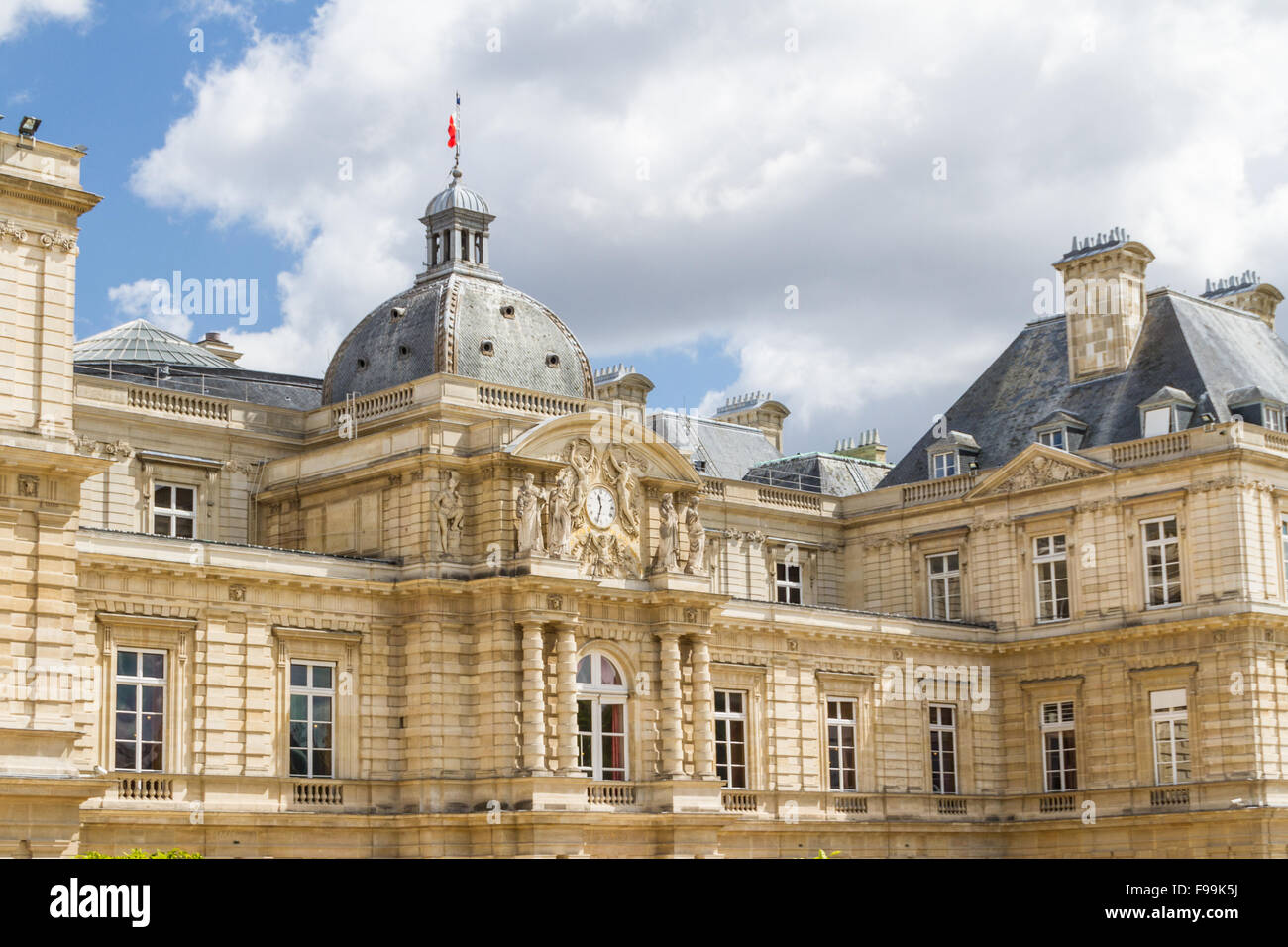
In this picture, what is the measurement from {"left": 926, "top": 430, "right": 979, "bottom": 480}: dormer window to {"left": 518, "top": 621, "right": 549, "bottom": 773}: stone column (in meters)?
18.0

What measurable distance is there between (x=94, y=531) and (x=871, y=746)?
21138 mm

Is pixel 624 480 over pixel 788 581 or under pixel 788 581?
over

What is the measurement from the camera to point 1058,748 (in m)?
47.6

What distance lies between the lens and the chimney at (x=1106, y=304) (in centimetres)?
5006

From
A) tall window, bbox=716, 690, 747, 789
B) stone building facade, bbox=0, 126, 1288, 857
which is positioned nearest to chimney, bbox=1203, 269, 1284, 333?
stone building facade, bbox=0, 126, 1288, 857

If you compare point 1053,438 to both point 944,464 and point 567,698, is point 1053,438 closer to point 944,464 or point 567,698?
point 944,464

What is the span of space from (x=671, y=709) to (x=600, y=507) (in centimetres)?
457

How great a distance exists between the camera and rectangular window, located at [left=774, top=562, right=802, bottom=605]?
51312 mm

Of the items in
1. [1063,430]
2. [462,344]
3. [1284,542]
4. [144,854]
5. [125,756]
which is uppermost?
[462,344]

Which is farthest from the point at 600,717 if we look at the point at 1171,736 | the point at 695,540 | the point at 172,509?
the point at 1171,736

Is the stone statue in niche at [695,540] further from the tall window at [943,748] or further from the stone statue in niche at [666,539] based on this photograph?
the tall window at [943,748]

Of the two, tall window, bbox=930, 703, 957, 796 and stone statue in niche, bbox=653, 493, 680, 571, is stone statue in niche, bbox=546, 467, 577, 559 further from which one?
tall window, bbox=930, 703, 957, 796

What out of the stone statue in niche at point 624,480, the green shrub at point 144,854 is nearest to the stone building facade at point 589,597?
the stone statue in niche at point 624,480
